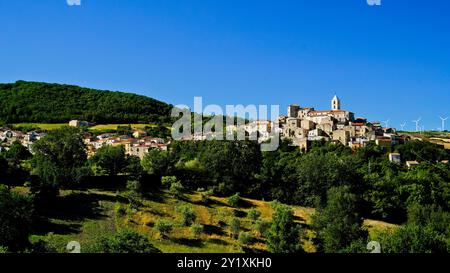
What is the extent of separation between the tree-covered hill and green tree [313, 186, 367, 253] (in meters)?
70.6

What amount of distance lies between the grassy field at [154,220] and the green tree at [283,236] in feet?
3.98

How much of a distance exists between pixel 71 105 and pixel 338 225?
289ft

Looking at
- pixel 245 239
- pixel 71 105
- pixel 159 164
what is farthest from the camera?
pixel 71 105

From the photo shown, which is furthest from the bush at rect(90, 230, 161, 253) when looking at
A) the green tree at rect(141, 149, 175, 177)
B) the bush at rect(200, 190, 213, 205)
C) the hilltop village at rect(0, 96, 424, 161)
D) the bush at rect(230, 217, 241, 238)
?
the hilltop village at rect(0, 96, 424, 161)

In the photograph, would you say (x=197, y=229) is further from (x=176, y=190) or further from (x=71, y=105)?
(x=71, y=105)

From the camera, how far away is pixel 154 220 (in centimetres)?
3133

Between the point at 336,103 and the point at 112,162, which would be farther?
the point at 336,103

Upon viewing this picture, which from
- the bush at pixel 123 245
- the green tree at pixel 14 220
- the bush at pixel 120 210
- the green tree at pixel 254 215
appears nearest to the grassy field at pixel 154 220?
the bush at pixel 120 210

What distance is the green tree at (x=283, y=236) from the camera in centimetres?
2692

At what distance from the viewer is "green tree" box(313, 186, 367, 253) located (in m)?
27.5

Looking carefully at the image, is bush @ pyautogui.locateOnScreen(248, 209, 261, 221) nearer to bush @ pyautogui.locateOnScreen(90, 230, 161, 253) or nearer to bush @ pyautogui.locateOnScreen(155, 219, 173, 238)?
bush @ pyautogui.locateOnScreen(155, 219, 173, 238)

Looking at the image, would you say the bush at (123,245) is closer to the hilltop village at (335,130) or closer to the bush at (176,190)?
the bush at (176,190)

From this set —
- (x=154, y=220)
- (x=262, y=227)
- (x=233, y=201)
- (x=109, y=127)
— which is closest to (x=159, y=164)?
(x=233, y=201)
